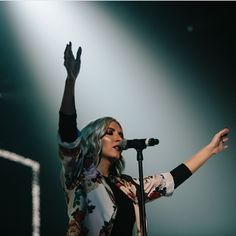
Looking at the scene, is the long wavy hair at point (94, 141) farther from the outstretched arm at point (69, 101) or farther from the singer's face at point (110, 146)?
the outstretched arm at point (69, 101)

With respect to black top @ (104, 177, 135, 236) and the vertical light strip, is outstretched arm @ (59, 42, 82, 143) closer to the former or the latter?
black top @ (104, 177, 135, 236)

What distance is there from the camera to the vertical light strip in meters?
2.46

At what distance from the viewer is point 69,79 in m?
1.44

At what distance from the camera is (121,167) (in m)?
1.87

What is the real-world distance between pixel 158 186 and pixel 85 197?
435mm

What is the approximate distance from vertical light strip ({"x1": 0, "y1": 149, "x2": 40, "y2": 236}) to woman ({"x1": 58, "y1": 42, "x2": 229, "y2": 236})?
82 cm

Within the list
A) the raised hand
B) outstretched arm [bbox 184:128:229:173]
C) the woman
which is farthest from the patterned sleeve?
the raised hand

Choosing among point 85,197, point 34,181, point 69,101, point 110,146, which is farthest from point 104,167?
point 34,181

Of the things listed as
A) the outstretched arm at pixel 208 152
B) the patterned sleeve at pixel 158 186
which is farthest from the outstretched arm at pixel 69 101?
the outstretched arm at pixel 208 152

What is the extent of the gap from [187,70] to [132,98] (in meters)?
0.46

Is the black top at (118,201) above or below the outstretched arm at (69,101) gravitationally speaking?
below

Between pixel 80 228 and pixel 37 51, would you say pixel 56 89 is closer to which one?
pixel 37 51

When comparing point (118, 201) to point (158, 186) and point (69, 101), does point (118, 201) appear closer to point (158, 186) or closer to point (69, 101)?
point (158, 186)

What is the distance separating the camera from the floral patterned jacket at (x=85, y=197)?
154 centimetres
